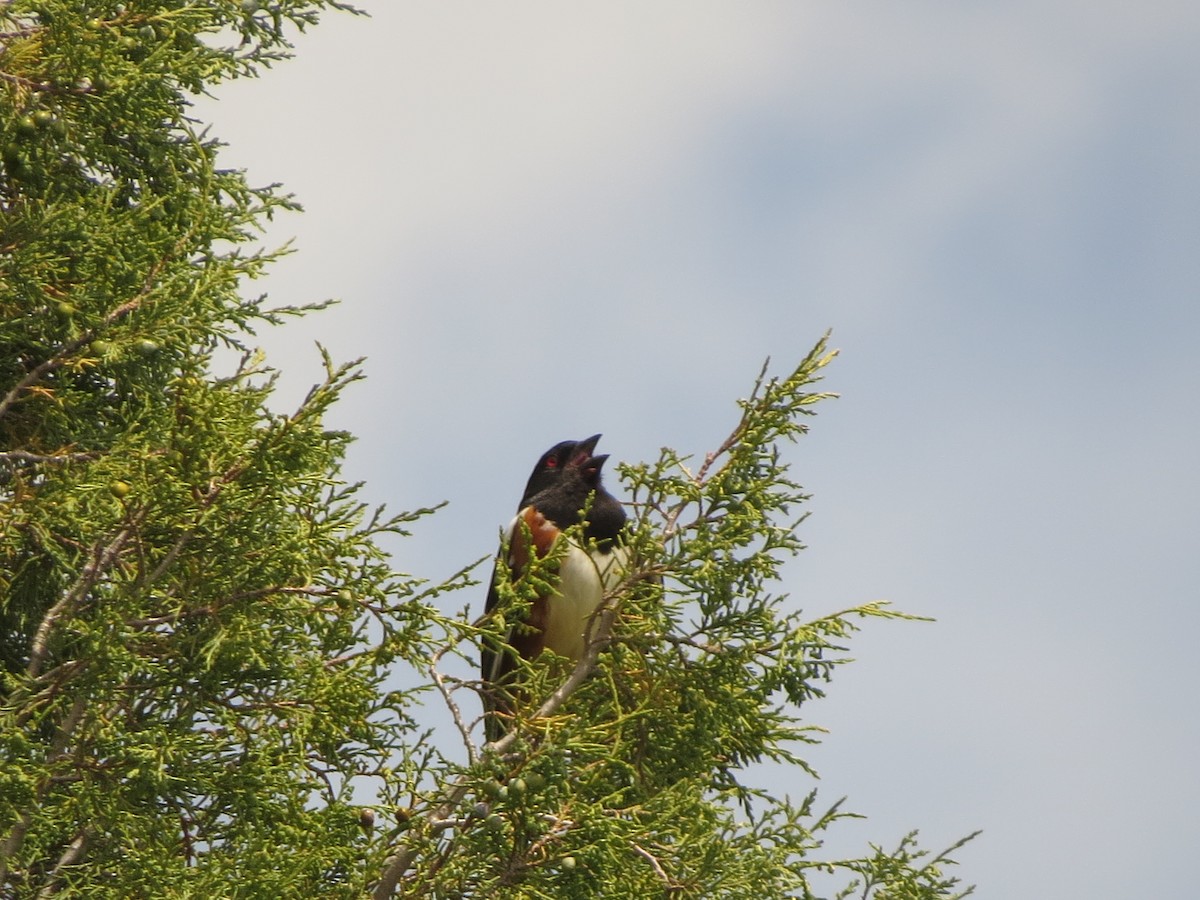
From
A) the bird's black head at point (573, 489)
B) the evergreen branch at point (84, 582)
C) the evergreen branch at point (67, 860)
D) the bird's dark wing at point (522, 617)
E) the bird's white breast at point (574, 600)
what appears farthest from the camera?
the bird's black head at point (573, 489)

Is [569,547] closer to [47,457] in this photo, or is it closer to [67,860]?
[47,457]

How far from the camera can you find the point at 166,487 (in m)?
5.18

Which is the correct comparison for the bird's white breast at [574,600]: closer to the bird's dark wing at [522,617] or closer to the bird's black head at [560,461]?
the bird's dark wing at [522,617]

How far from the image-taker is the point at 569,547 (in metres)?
6.48

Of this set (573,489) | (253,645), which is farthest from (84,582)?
(573,489)

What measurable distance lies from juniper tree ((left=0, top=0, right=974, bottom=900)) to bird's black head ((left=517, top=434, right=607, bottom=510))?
4.99ft

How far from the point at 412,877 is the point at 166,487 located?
144 cm

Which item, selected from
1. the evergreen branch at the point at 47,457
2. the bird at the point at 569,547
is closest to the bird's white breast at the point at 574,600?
the bird at the point at 569,547

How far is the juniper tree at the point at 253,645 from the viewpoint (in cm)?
514

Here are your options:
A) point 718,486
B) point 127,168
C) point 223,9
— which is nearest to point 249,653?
point 718,486

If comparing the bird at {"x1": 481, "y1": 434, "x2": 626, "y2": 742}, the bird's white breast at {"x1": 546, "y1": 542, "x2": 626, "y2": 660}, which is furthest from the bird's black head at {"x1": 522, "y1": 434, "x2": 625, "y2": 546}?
the bird's white breast at {"x1": 546, "y1": 542, "x2": 626, "y2": 660}

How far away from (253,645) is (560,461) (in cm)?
233

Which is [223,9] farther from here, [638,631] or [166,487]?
[638,631]

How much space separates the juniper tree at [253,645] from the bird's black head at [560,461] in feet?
4.99
